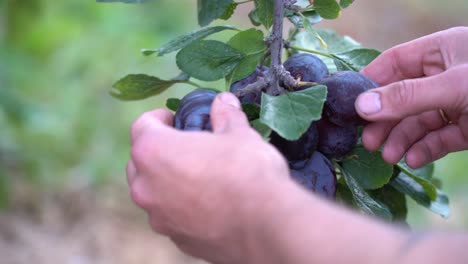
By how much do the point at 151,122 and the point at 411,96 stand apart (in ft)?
1.35

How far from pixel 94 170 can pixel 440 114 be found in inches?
78.3

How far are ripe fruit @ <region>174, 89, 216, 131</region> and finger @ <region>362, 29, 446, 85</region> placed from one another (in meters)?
0.38

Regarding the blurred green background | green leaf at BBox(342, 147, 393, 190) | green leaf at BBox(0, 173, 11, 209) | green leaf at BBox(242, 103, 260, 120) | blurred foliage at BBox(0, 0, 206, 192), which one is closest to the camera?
green leaf at BBox(242, 103, 260, 120)

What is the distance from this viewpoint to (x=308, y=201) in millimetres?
754

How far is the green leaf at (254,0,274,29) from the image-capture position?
1.06 m


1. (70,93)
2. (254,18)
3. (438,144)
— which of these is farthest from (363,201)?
(70,93)

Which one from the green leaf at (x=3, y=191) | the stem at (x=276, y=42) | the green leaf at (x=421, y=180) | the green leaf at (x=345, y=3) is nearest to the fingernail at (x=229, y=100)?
the stem at (x=276, y=42)

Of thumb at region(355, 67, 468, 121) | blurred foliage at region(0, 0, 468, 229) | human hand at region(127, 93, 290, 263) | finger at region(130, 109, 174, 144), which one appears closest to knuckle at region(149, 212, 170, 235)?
human hand at region(127, 93, 290, 263)

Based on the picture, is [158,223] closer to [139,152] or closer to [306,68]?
[139,152]

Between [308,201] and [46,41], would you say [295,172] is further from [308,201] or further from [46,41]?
[46,41]

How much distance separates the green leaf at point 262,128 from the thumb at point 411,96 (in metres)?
0.15

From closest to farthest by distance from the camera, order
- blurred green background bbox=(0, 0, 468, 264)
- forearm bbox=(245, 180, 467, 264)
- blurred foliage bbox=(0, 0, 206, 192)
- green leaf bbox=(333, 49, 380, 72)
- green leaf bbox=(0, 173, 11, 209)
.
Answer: forearm bbox=(245, 180, 467, 264) → green leaf bbox=(333, 49, 380, 72) → green leaf bbox=(0, 173, 11, 209) → blurred foliage bbox=(0, 0, 206, 192) → blurred green background bbox=(0, 0, 468, 264)

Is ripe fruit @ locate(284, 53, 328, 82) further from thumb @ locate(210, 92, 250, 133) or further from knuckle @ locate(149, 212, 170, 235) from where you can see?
knuckle @ locate(149, 212, 170, 235)

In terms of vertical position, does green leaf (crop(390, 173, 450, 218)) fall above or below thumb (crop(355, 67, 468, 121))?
below
